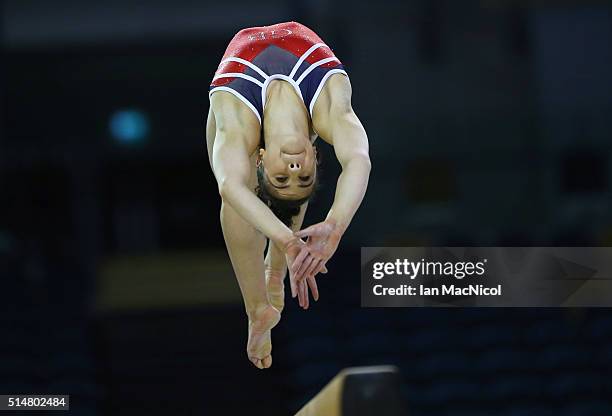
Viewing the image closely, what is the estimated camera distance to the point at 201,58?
9938 mm

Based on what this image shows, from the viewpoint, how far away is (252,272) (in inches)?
153

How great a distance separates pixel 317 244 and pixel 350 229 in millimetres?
6049

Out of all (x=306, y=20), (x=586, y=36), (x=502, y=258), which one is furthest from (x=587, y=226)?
(x=502, y=258)

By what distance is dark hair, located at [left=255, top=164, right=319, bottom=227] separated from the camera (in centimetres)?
365

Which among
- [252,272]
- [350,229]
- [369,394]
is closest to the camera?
[369,394]

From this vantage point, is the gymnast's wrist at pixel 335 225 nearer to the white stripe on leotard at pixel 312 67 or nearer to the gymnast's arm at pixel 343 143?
the gymnast's arm at pixel 343 143

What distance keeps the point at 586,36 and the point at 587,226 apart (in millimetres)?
1813

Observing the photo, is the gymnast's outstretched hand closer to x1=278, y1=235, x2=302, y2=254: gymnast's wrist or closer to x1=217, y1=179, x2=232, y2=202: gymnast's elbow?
x1=278, y1=235, x2=302, y2=254: gymnast's wrist

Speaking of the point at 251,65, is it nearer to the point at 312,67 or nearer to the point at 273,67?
the point at 273,67

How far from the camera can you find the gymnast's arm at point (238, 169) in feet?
11.1

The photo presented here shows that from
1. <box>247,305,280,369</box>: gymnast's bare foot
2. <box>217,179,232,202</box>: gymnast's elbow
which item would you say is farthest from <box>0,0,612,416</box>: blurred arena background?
<box>217,179,232,202</box>: gymnast's elbow

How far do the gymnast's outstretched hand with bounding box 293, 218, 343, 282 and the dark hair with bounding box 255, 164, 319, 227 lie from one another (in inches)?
12.6

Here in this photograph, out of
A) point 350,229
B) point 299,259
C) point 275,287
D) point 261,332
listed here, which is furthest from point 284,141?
point 350,229

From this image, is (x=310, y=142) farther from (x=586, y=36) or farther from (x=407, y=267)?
(x=586, y=36)
